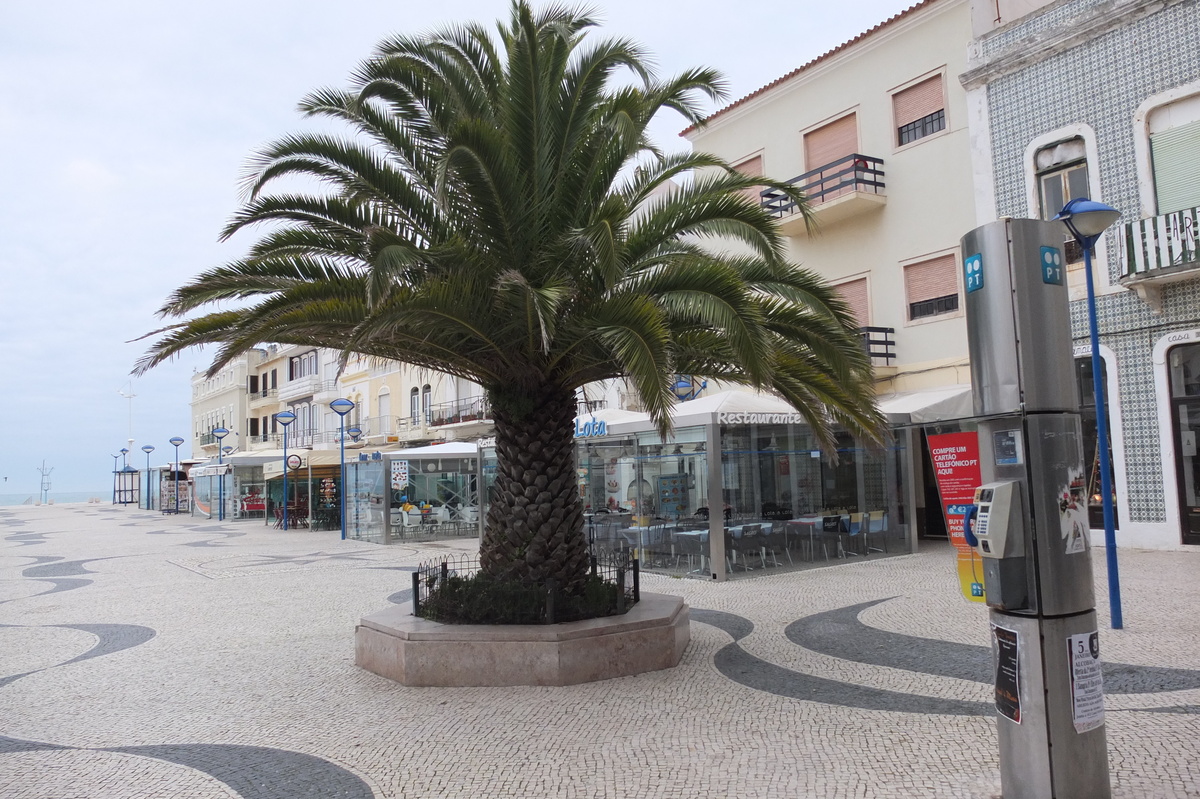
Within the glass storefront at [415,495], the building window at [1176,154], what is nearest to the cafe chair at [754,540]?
the building window at [1176,154]

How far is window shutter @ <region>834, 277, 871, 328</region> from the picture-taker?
18453 millimetres

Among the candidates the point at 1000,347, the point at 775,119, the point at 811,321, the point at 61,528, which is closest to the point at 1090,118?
the point at 775,119

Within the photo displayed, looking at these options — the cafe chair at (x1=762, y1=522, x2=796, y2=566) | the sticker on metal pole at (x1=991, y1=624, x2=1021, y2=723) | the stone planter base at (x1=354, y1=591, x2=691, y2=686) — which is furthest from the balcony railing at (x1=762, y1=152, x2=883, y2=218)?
the sticker on metal pole at (x1=991, y1=624, x2=1021, y2=723)

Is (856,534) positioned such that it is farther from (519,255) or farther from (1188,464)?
(519,255)

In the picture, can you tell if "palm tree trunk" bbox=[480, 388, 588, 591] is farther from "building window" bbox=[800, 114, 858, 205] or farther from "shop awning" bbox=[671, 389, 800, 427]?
"building window" bbox=[800, 114, 858, 205]

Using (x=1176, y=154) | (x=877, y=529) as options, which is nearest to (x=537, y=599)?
(x=877, y=529)

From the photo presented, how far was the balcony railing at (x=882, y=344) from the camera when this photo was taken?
17.7 meters

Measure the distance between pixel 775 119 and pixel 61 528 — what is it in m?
31.0

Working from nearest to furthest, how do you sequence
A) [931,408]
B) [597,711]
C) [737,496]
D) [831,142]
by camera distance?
1. [597,711]
2. [737,496]
3. [931,408]
4. [831,142]

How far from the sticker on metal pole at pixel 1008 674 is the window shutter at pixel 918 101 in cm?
1513

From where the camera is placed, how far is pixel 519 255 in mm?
7477

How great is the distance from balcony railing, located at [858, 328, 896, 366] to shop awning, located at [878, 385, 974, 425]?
1858mm

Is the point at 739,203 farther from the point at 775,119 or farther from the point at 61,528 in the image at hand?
the point at 61,528

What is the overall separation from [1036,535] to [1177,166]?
12344 millimetres
